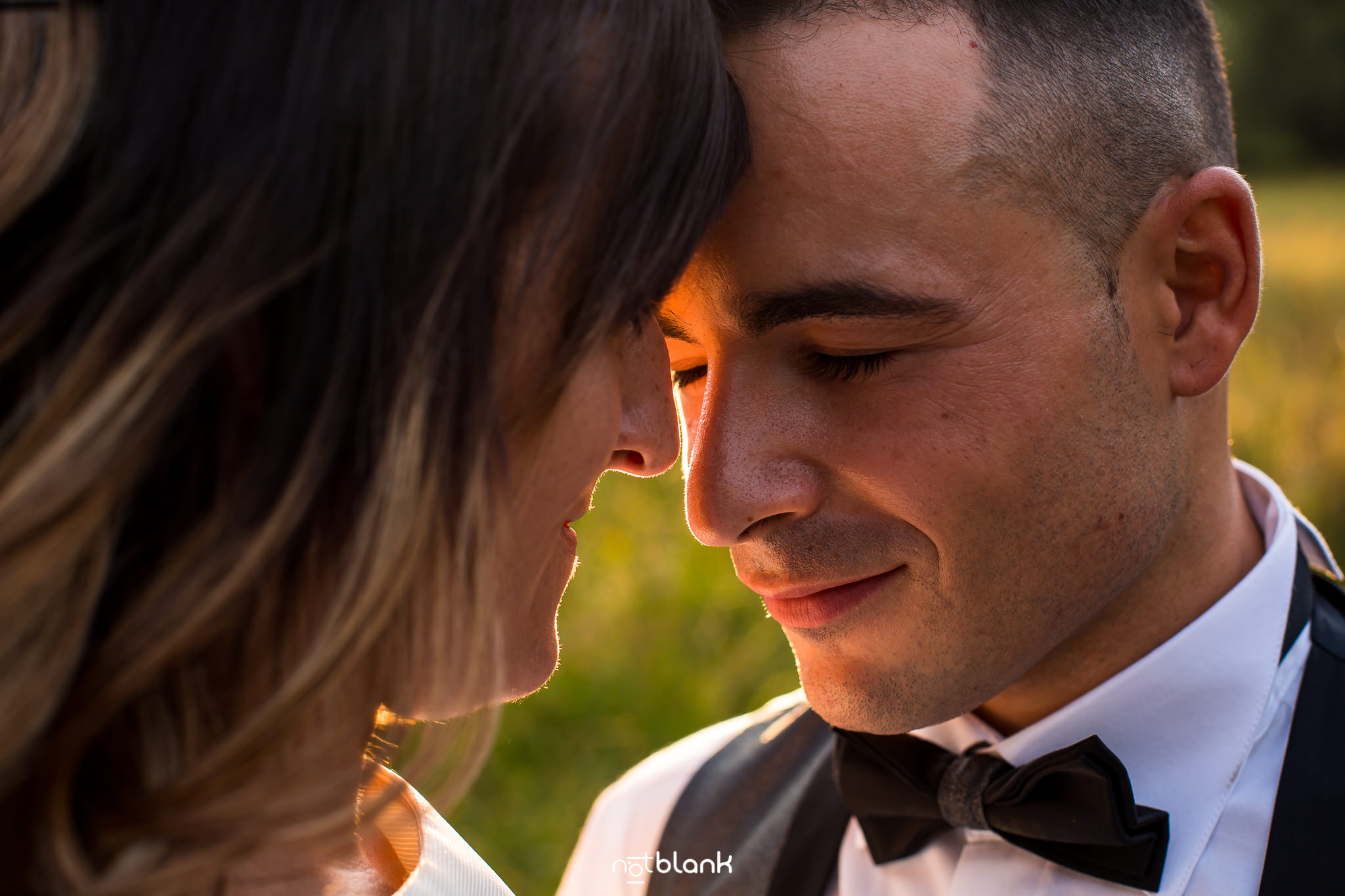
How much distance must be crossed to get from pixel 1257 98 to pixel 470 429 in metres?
33.2

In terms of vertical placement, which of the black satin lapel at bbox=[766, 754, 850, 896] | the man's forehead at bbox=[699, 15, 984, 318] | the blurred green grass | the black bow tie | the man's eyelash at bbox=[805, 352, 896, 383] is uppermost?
the man's forehead at bbox=[699, 15, 984, 318]

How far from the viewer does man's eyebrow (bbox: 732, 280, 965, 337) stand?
1617 millimetres

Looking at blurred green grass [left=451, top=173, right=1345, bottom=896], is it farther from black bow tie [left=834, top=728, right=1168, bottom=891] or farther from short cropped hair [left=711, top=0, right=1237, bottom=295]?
short cropped hair [left=711, top=0, right=1237, bottom=295]

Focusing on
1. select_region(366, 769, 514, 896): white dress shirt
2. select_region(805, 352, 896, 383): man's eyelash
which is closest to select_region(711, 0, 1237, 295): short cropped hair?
select_region(805, 352, 896, 383): man's eyelash

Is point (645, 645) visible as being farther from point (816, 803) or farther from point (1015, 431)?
point (1015, 431)

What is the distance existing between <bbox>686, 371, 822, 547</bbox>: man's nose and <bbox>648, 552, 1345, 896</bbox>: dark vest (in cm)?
77

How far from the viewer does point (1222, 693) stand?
179 cm

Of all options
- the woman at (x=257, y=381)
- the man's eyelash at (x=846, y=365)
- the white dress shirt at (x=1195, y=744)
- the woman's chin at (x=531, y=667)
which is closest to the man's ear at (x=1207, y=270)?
the white dress shirt at (x=1195, y=744)

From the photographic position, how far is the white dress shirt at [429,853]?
1563mm

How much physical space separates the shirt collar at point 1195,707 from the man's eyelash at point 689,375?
87 cm

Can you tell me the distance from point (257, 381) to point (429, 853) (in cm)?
84

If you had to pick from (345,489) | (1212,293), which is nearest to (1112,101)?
(1212,293)

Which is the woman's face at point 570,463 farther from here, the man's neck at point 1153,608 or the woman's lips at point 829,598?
the man's neck at point 1153,608

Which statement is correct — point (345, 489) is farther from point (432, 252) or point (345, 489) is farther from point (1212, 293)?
point (1212, 293)
